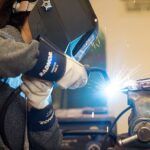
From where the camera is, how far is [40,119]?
0.78m

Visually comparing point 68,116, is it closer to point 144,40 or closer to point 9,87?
point 9,87

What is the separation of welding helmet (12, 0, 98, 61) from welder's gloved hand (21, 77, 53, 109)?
168 mm

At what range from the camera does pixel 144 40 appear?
1432 mm

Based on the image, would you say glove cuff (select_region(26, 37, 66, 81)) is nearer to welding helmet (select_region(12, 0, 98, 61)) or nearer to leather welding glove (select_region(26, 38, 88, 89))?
leather welding glove (select_region(26, 38, 88, 89))

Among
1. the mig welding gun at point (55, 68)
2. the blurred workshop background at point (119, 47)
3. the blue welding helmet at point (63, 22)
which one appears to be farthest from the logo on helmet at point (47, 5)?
the blurred workshop background at point (119, 47)

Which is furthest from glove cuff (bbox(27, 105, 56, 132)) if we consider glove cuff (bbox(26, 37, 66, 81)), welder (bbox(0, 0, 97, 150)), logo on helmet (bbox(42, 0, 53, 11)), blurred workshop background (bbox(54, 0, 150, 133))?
blurred workshop background (bbox(54, 0, 150, 133))

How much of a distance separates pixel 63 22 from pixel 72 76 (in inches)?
8.3

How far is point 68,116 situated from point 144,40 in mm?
607

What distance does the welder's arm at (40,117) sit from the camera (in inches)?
29.0

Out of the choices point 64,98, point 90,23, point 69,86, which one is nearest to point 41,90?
point 69,86

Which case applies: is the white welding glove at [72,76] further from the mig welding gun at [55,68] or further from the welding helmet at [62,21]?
the welding helmet at [62,21]

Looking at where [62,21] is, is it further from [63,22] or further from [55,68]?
[55,68]

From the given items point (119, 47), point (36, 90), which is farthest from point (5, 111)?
point (119, 47)

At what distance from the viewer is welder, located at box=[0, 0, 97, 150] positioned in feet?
2.17
